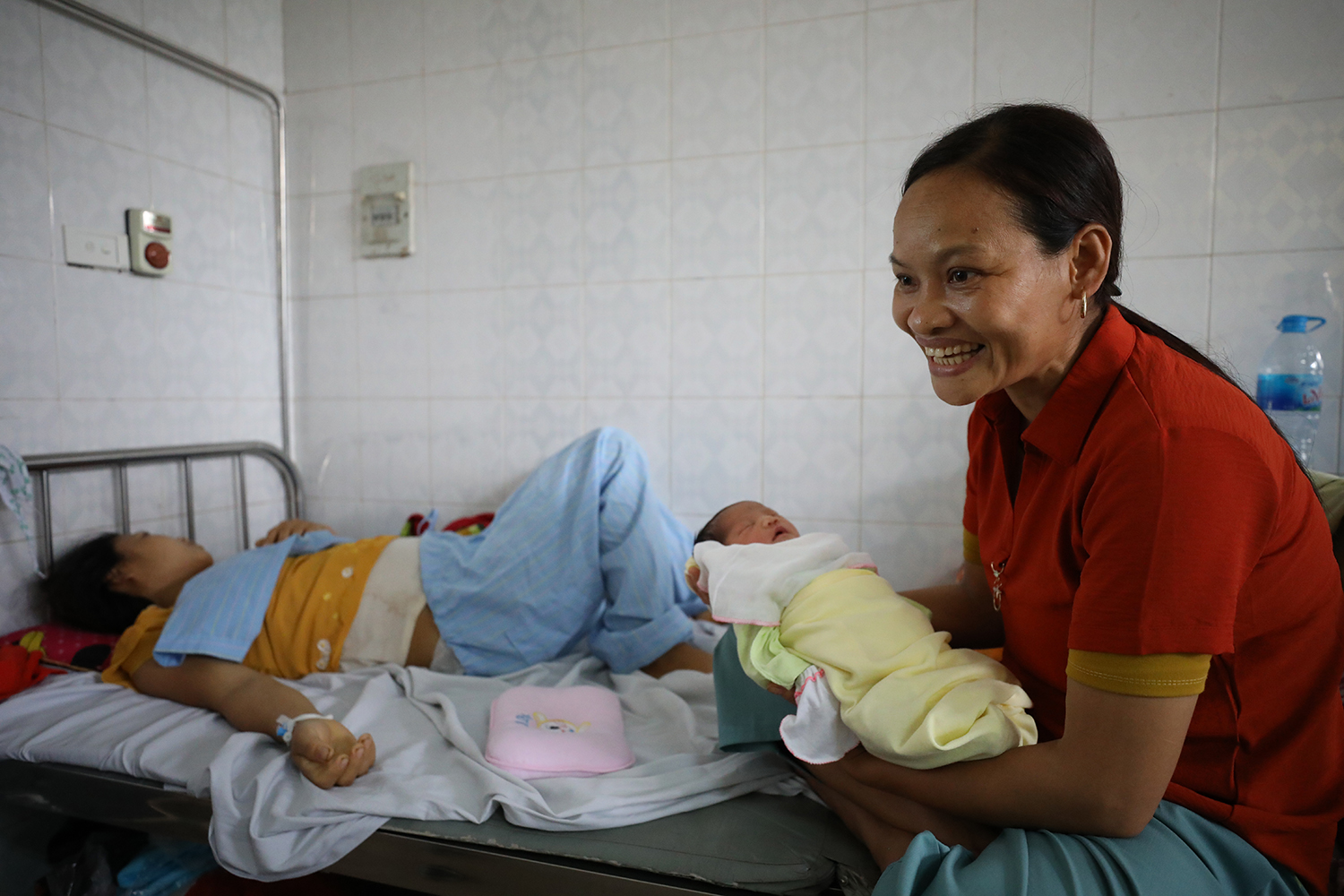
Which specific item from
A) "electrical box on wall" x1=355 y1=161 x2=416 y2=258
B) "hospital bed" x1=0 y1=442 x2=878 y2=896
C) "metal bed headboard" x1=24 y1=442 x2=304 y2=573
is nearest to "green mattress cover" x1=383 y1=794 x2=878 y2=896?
"hospital bed" x1=0 y1=442 x2=878 y2=896

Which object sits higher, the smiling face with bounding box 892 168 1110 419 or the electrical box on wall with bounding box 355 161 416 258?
the electrical box on wall with bounding box 355 161 416 258

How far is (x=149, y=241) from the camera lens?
7.02ft

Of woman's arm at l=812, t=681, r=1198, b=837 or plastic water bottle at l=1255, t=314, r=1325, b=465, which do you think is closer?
woman's arm at l=812, t=681, r=1198, b=837

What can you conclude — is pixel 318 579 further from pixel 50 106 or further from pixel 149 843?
pixel 50 106

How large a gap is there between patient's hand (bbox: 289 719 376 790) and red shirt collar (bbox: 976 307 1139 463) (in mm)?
1151

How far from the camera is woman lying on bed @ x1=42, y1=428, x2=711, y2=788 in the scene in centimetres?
168

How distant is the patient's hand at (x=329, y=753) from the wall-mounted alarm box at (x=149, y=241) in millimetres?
1506

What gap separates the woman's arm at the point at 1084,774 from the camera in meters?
0.78

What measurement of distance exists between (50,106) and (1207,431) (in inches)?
98.7

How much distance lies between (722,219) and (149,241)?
5.18 ft

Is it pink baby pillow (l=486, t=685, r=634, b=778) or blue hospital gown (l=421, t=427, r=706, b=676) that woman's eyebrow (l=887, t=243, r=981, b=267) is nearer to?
pink baby pillow (l=486, t=685, r=634, b=778)

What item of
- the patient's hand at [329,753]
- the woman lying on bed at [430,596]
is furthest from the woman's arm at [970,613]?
the patient's hand at [329,753]

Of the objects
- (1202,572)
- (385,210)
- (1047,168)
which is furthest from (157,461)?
(1202,572)

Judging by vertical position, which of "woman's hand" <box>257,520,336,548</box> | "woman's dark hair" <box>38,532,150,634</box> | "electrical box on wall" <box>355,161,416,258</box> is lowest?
"woman's dark hair" <box>38,532,150,634</box>
